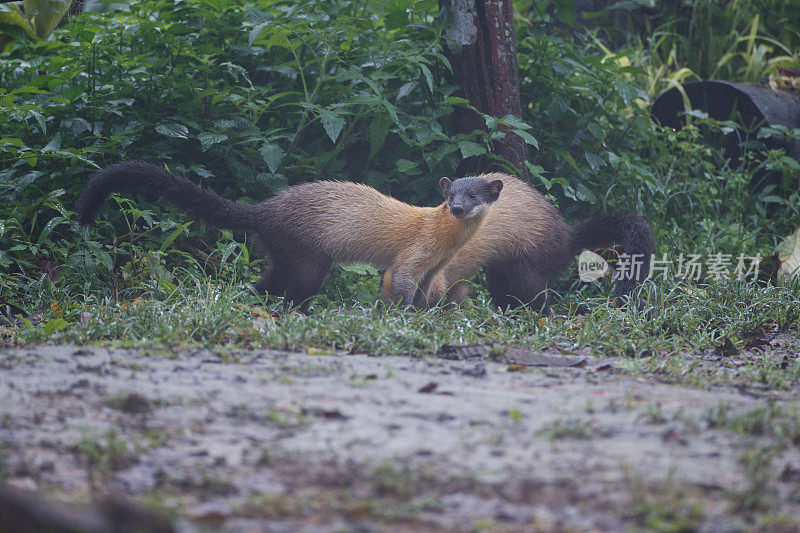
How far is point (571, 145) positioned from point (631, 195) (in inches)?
28.0

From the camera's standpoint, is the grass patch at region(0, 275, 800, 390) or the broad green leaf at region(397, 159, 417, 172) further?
the broad green leaf at region(397, 159, 417, 172)

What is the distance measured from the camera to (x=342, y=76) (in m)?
5.92

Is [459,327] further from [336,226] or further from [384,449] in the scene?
[384,449]

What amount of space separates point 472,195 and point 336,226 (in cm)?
101

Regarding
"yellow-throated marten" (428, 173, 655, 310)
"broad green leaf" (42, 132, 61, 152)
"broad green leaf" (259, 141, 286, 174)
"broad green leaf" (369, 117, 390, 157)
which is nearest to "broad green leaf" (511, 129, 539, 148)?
"yellow-throated marten" (428, 173, 655, 310)

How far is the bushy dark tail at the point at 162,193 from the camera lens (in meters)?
5.14

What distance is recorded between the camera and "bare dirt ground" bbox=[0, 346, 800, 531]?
1910mm

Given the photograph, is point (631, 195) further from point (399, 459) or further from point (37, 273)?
point (399, 459)

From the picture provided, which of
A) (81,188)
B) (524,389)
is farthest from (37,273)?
(524,389)

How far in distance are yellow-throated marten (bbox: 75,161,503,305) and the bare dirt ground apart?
2.18 metres

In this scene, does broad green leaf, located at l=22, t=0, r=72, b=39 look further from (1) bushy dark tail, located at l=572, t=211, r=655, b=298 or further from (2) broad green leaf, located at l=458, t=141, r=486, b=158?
(1) bushy dark tail, located at l=572, t=211, r=655, b=298

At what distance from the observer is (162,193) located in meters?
5.30

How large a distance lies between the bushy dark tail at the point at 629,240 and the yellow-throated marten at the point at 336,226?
996 mm

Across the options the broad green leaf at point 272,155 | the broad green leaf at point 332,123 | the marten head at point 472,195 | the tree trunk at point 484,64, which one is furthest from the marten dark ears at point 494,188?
the broad green leaf at point 272,155
